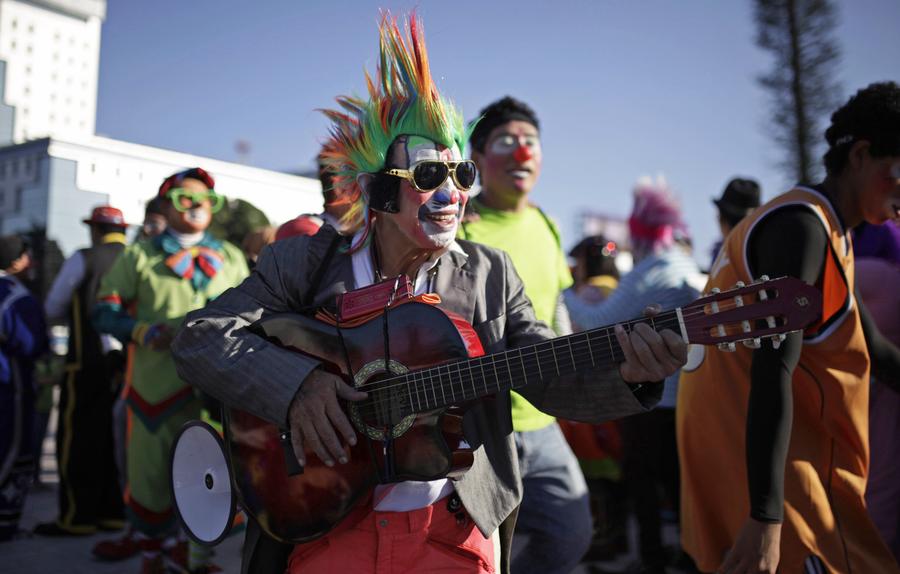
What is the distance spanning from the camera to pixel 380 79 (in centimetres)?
235

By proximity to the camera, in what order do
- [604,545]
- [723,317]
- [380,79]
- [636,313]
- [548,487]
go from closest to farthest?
[723,317]
[380,79]
[548,487]
[636,313]
[604,545]

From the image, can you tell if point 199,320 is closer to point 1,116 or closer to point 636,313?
point 636,313

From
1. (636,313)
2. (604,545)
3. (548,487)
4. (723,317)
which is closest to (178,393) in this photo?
(548,487)

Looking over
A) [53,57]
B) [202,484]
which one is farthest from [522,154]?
[53,57]

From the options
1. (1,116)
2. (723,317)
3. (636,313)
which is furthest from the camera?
(1,116)

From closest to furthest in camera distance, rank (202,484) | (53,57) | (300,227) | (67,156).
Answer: (202,484) < (300,227) < (67,156) < (53,57)

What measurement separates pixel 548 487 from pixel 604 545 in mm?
2645

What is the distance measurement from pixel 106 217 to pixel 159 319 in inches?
69.3

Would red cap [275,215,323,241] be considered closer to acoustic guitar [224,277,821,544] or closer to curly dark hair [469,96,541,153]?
curly dark hair [469,96,541,153]

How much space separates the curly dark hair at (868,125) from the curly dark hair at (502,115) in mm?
1424

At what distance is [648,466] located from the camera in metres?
4.87

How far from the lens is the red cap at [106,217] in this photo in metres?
5.71

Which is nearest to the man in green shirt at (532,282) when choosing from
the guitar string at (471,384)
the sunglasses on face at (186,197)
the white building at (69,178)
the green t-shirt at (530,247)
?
the green t-shirt at (530,247)

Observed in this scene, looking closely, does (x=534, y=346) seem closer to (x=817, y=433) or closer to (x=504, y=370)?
(x=504, y=370)
